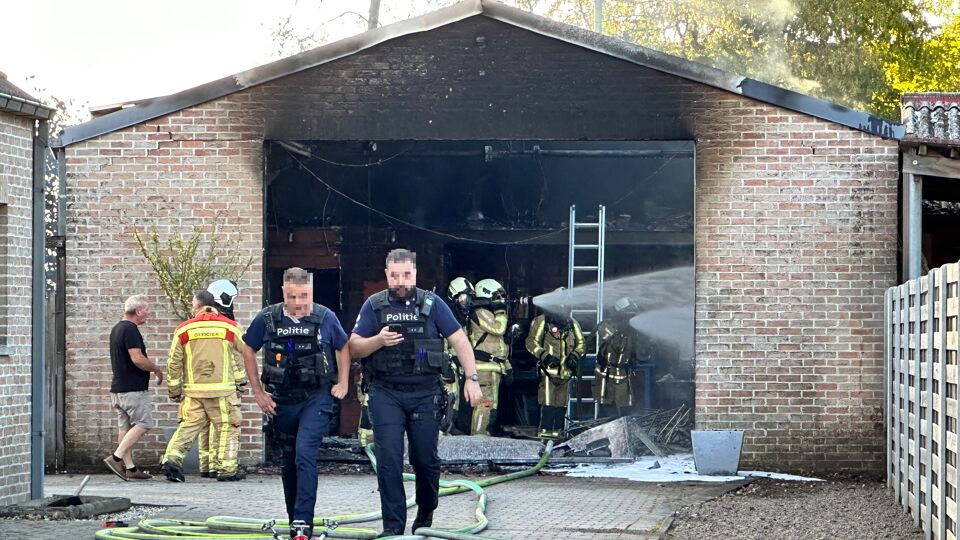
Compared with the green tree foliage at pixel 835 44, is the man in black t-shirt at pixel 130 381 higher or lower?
lower

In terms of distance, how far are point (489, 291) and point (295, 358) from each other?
8906mm

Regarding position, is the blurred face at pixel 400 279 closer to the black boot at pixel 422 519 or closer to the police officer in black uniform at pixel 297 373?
the police officer in black uniform at pixel 297 373

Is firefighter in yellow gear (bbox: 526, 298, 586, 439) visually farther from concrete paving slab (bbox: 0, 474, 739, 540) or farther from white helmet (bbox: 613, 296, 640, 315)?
concrete paving slab (bbox: 0, 474, 739, 540)

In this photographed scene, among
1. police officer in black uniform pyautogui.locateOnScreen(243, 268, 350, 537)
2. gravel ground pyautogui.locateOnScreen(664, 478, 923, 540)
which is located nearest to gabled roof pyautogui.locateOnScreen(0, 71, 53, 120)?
police officer in black uniform pyautogui.locateOnScreen(243, 268, 350, 537)

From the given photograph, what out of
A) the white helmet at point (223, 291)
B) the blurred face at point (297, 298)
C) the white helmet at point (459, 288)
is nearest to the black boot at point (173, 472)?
the white helmet at point (223, 291)

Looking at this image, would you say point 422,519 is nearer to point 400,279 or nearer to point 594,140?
point 400,279

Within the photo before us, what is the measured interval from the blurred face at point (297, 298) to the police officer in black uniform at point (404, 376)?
37 cm

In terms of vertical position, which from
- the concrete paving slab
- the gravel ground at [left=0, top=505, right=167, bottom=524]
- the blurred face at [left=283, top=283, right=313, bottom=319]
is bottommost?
the concrete paving slab

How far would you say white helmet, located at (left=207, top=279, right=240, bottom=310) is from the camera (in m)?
13.7

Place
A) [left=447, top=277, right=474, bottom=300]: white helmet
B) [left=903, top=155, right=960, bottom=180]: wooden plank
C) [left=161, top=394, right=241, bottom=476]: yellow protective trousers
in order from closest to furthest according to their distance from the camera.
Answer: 1. [left=161, top=394, right=241, bottom=476]: yellow protective trousers
2. [left=903, top=155, right=960, bottom=180]: wooden plank
3. [left=447, top=277, right=474, bottom=300]: white helmet

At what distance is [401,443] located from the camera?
9.50 meters

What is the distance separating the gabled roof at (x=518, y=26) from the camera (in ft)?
48.3

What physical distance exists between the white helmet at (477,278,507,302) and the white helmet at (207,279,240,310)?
501 centimetres

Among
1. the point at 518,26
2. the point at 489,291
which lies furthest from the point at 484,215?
the point at 518,26
